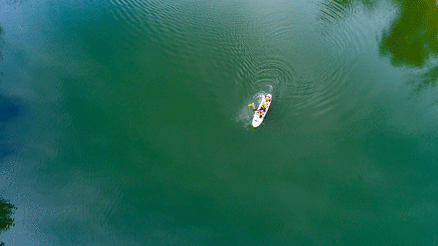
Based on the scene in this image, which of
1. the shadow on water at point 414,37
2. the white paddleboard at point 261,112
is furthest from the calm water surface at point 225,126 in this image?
the white paddleboard at point 261,112

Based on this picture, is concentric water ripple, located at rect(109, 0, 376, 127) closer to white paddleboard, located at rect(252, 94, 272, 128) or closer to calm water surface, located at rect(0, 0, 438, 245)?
calm water surface, located at rect(0, 0, 438, 245)

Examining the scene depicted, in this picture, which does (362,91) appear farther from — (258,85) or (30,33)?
(30,33)

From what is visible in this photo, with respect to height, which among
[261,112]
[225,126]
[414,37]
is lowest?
[225,126]

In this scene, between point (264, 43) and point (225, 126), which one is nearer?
point (225, 126)

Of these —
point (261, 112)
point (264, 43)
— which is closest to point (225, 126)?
point (261, 112)

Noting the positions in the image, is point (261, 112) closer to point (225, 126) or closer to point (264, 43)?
point (225, 126)

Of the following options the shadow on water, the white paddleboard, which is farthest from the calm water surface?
the white paddleboard
